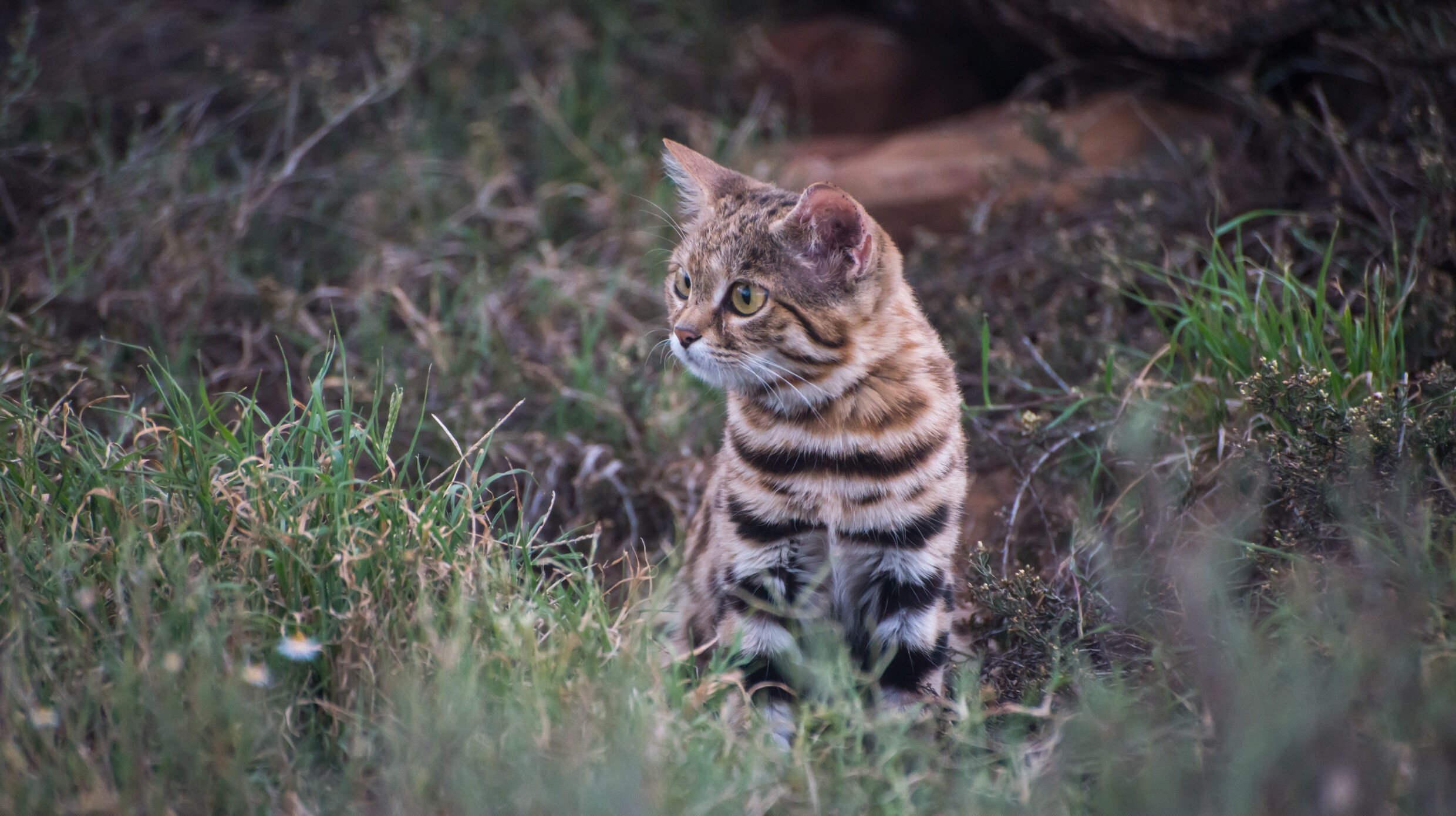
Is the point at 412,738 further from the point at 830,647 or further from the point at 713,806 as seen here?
the point at 830,647

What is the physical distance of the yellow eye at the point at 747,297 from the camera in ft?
9.02

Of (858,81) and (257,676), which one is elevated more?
(858,81)

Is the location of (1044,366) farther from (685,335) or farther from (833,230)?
(685,335)

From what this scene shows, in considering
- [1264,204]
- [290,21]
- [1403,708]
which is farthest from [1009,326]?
[290,21]

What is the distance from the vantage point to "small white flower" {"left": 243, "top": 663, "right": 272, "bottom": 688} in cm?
216

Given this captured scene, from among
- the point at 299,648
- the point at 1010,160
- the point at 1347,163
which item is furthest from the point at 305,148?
the point at 1347,163

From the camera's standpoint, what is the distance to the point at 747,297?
2.77m

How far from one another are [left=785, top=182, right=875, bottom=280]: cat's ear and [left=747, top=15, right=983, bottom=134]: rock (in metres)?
3.42

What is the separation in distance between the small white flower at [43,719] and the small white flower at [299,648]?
1.40 feet

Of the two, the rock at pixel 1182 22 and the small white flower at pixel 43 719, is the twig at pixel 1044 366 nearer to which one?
the rock at pixel 1182 22

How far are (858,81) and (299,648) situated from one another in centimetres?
478

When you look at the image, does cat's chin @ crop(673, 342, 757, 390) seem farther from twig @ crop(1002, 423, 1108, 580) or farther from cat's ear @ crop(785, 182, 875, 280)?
twig @ crop(1002, 423, 1108, 580)

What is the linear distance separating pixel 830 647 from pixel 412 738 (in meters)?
1.01

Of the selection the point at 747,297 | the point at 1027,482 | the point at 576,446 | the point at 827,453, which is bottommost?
the point at 576,446
